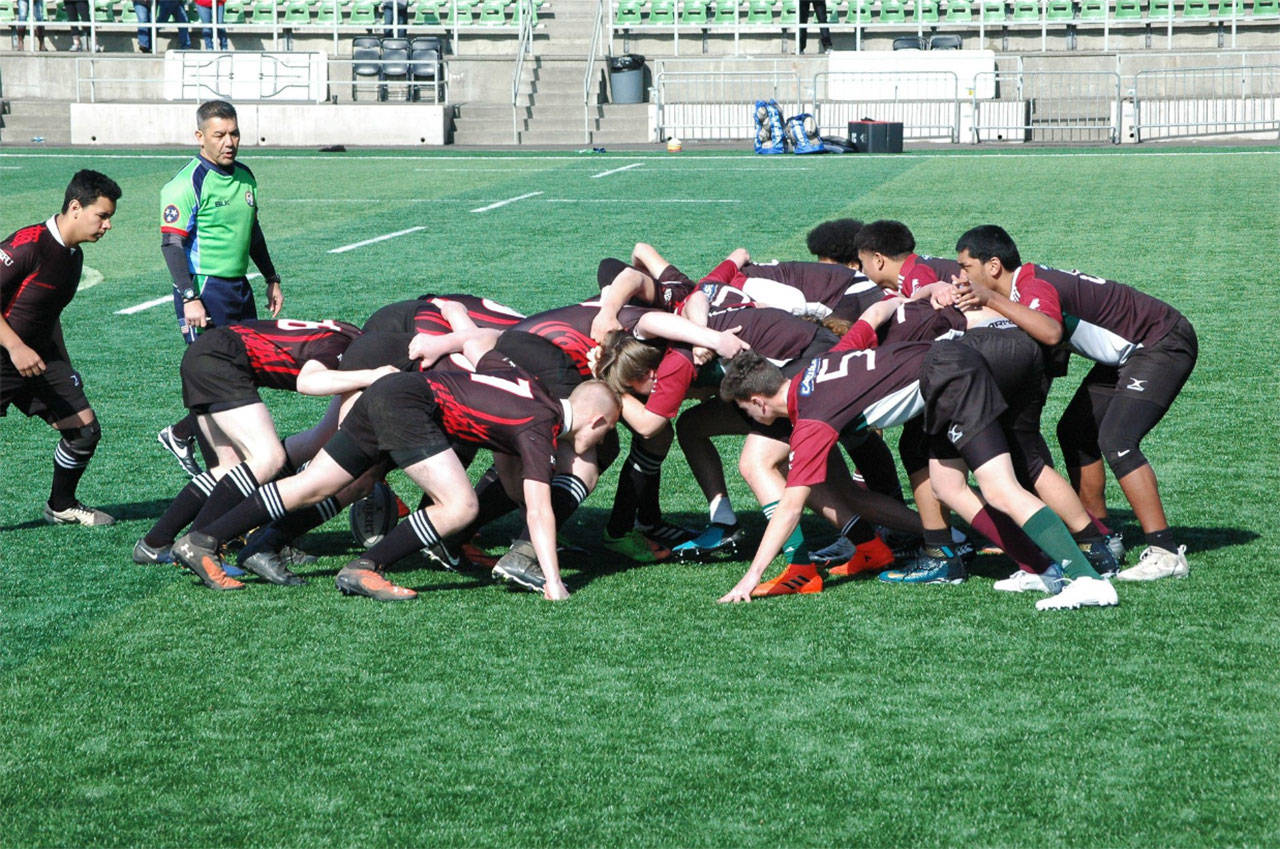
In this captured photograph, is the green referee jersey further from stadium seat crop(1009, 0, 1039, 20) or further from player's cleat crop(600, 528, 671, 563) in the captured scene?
stadium seat crop(1009, 0, 1039, 20)

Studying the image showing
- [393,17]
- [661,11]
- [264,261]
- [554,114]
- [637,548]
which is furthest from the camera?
[661,11]

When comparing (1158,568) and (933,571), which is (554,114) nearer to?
(933,571)

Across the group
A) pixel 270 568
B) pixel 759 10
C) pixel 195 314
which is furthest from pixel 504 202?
pixel 759 10

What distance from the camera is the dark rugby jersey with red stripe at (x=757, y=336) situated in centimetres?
661

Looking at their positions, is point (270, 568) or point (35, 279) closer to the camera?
point (270, 568)

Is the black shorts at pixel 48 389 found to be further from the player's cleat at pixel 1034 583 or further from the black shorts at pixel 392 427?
the player's cleat at pixel 1034 583

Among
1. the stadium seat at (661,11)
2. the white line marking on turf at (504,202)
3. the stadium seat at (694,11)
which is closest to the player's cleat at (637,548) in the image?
the white line marking on turf at (504,202)

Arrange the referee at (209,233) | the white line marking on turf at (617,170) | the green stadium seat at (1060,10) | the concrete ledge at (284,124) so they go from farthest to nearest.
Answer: the green stadium seat at (1060,10)
the concrete ledge at (284,124)
the white line marking on turf at (617,170)
the referee at (209,233)

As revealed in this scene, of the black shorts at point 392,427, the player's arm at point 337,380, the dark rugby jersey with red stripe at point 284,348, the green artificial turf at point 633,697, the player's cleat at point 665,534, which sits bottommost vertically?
the green artificial turf at point 633,697

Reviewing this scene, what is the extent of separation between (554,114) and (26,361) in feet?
93.1

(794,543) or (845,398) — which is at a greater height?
(845,398)

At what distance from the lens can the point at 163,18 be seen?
3759 centimetres

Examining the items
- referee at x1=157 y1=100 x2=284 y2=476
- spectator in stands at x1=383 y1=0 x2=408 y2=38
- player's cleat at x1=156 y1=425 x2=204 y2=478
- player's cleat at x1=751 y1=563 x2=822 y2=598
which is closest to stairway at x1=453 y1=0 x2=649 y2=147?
spectator in stands at x1=383 y1=0 x2=408 y2=38

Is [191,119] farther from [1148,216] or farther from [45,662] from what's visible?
[45,662]
